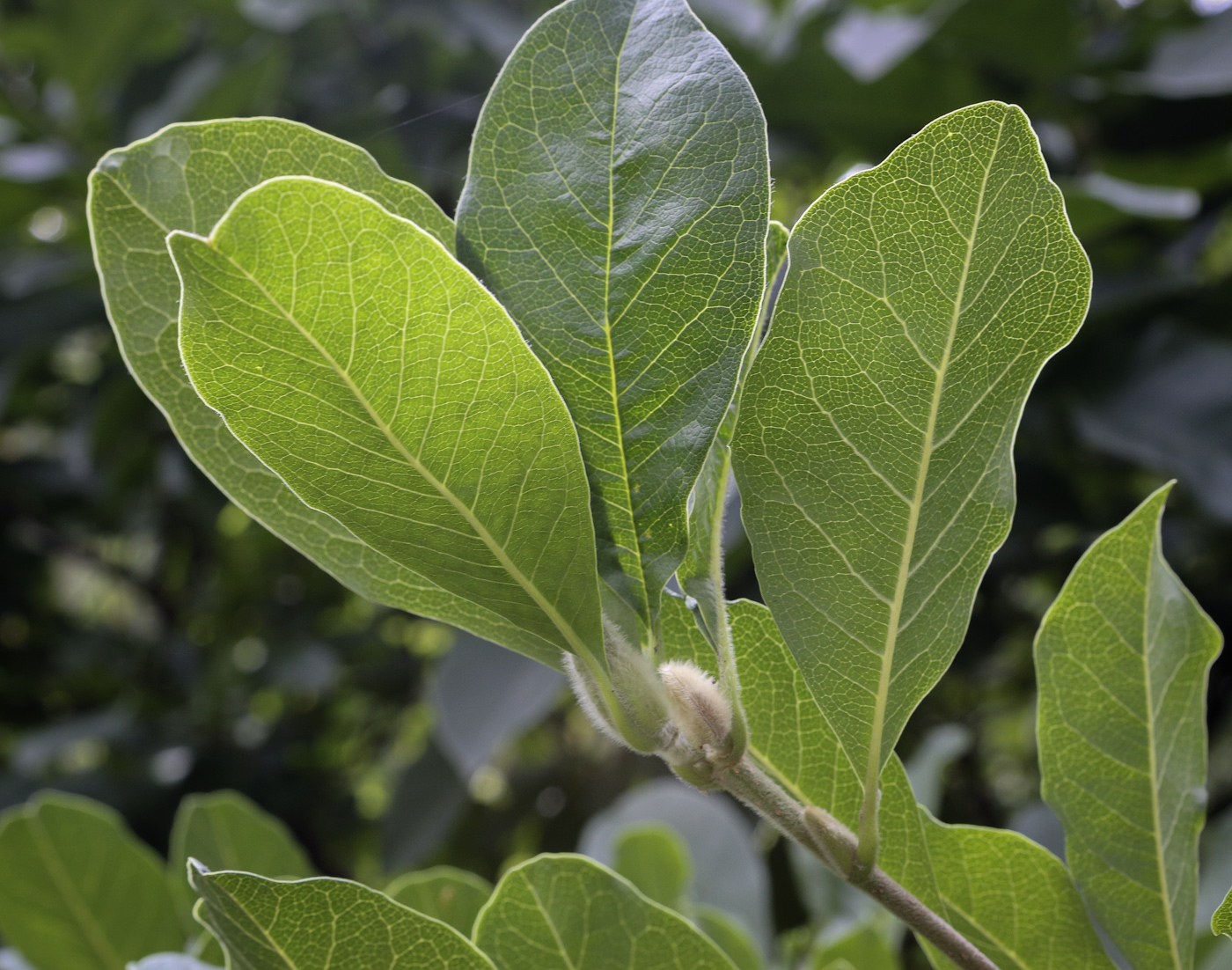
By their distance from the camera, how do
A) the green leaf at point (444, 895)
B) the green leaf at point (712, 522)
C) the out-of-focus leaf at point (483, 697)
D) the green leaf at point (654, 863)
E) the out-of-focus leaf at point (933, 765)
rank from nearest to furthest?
1. the green leaf at point (712, 522)
2. the green leaf at point (444, 895)
3. the green leaf at point (654, 863)
4. the out-of-focus leaf at point (933, 765)
5. the out-of-focus leaf at point (483, 697)

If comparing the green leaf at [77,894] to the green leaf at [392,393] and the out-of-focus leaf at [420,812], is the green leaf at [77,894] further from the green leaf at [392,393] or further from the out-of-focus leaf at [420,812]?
the out-of-focus leaf at [420,812]

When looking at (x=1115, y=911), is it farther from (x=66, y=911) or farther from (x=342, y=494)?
(x=66, y=911)

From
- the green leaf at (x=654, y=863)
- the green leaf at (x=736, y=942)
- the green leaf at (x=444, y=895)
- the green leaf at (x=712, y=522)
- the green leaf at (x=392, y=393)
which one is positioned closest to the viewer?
the green leaf at (x=392, y=393)

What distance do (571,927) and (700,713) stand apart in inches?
7.1

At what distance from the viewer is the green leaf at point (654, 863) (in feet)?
2.78

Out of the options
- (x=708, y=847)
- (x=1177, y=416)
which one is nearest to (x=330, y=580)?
(x=708, y=847)

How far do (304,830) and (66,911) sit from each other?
1.35 m

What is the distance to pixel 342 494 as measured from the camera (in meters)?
0.37

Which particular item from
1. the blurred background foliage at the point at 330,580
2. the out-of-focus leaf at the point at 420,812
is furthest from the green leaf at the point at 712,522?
the out-of-focus leaf at the point at 420,812

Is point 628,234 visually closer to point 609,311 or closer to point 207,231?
point 609,311

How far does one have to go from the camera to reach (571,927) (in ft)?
1.69

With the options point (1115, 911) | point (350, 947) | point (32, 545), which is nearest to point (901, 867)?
point (1115, 911)

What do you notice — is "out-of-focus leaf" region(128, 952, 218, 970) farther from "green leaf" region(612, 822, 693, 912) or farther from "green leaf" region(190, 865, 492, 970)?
"green leaf" region(612, 822, 693, 912)

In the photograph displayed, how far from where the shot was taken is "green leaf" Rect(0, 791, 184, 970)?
0.72m
